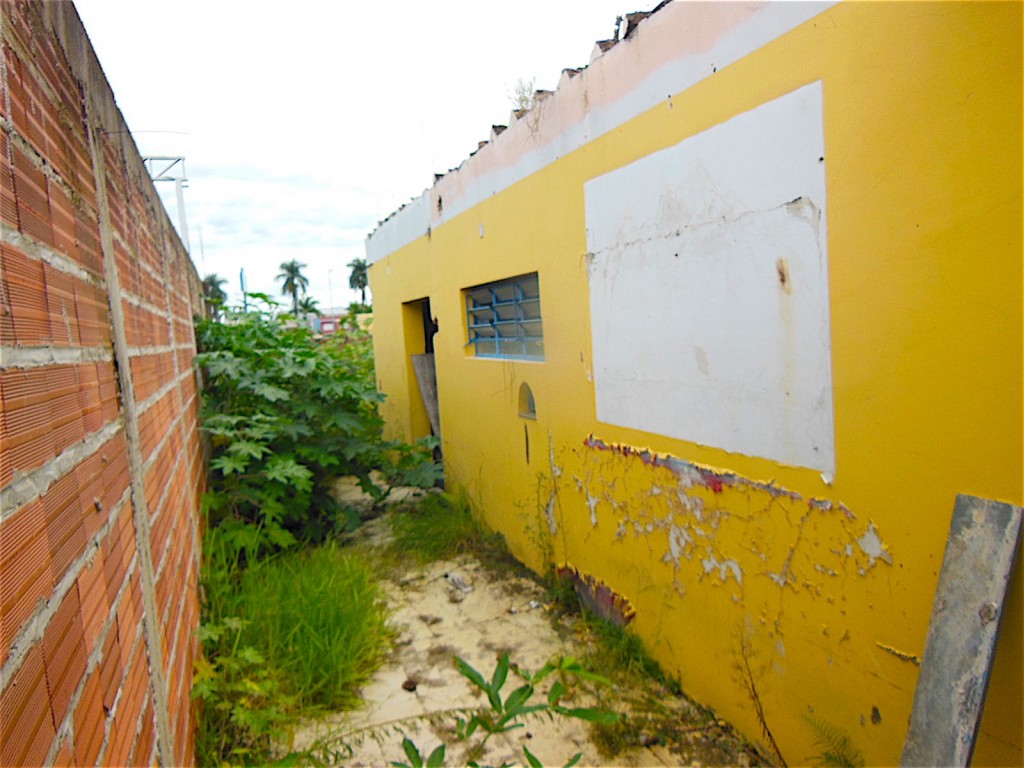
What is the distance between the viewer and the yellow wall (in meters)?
1.76

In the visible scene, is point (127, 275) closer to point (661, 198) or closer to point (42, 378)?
point (42, 378)

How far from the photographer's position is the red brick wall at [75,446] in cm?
89

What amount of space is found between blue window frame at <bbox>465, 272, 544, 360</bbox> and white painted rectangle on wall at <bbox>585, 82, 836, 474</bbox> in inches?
41.0

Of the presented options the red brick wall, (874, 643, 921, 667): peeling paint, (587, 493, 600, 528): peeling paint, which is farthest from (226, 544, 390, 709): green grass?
(874, 643, 921, 667): peeling paint

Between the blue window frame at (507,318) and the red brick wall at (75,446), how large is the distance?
8.71 ft

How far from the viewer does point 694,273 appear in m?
2.87

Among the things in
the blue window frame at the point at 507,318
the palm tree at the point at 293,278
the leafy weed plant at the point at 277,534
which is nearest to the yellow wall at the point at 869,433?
the blue window frame at the point at 507,318

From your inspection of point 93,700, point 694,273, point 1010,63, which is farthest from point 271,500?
point 1010,63

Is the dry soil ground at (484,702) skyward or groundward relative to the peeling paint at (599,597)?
groundward

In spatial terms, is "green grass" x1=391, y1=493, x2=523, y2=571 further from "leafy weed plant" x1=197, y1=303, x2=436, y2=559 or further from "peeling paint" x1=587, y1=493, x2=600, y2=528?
"peeling paint" x1=587, y1=493, x2=600, y2=528

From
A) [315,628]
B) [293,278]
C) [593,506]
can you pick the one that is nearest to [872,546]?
[593,506]

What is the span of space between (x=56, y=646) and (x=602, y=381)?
2.93 m

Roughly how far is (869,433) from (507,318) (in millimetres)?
3223

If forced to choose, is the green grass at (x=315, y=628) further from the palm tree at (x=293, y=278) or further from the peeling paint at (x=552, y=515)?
the palm tree at (x=293, y=278)
